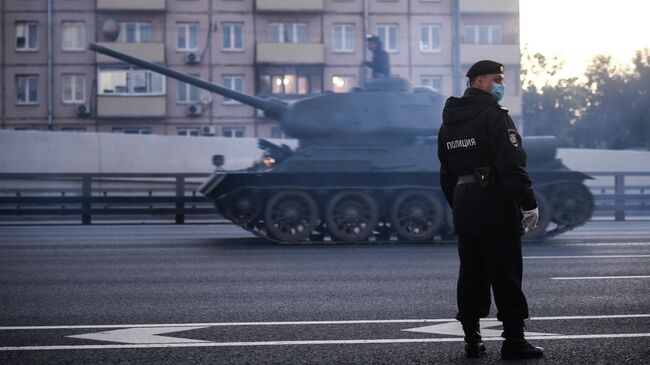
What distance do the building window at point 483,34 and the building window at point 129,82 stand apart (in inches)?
540

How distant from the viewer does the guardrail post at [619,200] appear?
2598cm

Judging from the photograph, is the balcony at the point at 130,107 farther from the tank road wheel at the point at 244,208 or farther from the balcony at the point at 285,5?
the tank road wheel at the point at 244,208

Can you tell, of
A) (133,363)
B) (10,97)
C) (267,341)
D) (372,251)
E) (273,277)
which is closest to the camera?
(133,363)

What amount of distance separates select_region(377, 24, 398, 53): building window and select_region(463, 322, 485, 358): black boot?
4772 centimetres

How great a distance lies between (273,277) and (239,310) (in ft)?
9.70

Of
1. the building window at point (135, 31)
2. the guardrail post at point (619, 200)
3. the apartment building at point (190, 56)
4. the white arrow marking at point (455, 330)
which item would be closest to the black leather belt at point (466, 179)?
the white arrow marking at point (455, 330)

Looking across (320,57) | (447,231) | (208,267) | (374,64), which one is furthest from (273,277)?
(320,57)

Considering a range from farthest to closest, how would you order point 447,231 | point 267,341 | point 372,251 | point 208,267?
point 447,231 → point 372,251 → point 208,267 → point 267,341

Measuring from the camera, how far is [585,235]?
2064cm

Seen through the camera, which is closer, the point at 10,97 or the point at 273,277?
the point at 273,277

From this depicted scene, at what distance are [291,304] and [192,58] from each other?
4296cm

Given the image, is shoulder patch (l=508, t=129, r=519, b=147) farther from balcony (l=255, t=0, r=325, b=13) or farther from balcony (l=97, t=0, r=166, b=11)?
balcony (l=255, t=0, r=325, b=13)

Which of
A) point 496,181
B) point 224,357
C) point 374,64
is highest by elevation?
point 374,64

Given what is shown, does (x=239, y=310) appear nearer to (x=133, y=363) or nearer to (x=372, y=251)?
(x=133, y=363)
